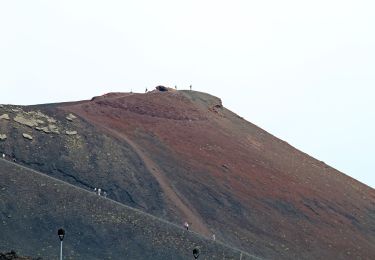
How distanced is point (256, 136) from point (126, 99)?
563 inches

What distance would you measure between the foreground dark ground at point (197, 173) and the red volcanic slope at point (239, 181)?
0.11 meters

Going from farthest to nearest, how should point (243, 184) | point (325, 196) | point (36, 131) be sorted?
point (325, 196) → point (243, 184) → point (36, 131)

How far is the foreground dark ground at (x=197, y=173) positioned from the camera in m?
66.2

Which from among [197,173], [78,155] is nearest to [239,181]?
[197,173]

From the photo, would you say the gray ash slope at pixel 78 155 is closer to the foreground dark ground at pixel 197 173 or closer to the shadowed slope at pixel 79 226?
the foreground dark ground at pixel 197 173

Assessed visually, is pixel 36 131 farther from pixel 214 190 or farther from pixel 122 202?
pixel 214 190

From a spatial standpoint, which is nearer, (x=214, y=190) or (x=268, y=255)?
(x=268, y=255)

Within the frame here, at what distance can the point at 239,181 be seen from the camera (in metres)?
76.5

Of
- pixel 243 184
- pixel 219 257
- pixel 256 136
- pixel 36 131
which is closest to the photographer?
pixel 219 257

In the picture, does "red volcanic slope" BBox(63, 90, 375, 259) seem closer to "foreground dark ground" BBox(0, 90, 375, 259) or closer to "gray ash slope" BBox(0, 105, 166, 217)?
"foreground dark ground" BBox(0, 90, 375, 259)

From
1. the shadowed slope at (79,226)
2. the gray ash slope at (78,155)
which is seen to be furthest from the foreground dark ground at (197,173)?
the shadowed slope at (79,226)

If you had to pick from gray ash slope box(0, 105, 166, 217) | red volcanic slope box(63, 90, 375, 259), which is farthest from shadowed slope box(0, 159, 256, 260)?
red volcanic slope box(63, 90, 375, 259)

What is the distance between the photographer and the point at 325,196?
8162 cm

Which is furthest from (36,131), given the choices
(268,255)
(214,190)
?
(268,255)
